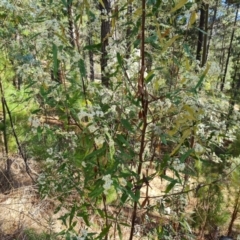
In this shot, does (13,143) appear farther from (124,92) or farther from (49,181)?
(124,92)

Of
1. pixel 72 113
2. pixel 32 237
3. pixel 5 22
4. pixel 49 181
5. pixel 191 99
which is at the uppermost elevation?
pixel 5 22

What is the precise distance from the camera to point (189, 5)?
106 cm

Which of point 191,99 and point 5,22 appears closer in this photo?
point 191,99

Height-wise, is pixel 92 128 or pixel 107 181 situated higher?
pixel 92 128

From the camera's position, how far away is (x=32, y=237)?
2879 millimetres

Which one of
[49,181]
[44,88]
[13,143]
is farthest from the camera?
[13,143]

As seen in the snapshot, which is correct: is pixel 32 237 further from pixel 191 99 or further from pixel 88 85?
pixel 191 99

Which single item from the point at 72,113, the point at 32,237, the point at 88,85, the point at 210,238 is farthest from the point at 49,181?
→ the point at 210,238

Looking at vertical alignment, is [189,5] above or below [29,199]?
above

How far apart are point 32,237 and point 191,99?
2.54 meters

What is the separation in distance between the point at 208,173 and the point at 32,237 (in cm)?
299

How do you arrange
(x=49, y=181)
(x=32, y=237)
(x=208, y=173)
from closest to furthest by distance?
(x=49, y=181) → (x=32, y=237) → (x=208, y=173)

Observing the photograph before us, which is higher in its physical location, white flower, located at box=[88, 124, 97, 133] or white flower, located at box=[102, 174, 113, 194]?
white flower, located at box=[88, 124, 97, 133]

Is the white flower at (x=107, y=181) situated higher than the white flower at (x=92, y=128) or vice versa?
→ the white flower at (x=92, y=128)
